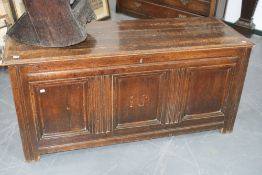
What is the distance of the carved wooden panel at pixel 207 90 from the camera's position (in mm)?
2267

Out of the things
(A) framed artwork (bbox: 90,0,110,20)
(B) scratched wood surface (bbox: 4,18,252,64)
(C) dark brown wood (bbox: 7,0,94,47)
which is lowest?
(A) framed artwork (bbox: 90,0,110,20)

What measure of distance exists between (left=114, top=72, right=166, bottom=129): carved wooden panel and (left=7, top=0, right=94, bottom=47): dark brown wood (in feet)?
1.23

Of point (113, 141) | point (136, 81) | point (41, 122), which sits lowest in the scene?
point (113, 141)

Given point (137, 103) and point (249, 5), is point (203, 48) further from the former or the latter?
point (249, 5)

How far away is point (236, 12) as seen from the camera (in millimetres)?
4461

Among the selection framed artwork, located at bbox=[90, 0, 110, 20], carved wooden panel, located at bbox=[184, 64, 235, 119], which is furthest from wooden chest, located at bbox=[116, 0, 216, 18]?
carved wooden panel, located at bbox=[184, 64, 235, 119]

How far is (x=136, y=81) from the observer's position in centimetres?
216

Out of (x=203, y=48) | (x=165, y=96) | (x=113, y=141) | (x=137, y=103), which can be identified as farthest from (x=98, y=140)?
(x=203, y=48)

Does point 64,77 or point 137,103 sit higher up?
point 64,77

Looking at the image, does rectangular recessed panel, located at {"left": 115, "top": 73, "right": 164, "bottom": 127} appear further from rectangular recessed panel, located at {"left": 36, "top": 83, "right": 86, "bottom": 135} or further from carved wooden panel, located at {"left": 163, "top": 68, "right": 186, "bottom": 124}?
rectangular recessed panel, located at {"left": 36, "top": 83, "right": 86, "bottom": 135}

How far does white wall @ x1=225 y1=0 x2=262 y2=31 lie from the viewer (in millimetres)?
4285

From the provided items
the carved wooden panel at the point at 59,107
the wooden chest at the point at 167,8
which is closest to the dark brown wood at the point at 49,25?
the carved wooden panel at the point at 59,107

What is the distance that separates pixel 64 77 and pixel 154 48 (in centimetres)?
56

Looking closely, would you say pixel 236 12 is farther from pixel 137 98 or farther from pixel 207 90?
pixel 137 98
